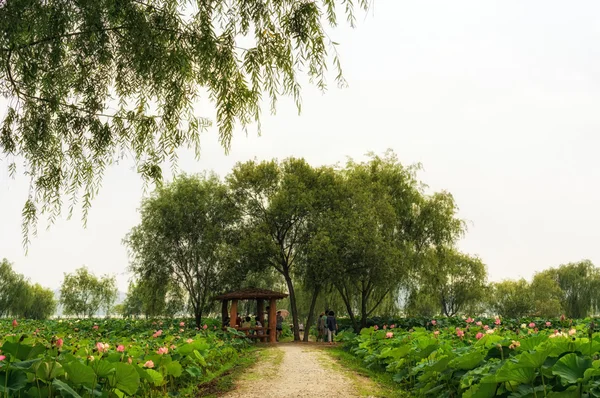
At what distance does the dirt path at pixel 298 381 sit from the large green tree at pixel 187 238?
40.3 ft

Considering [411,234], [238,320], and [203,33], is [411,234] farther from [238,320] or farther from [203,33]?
[203,33]

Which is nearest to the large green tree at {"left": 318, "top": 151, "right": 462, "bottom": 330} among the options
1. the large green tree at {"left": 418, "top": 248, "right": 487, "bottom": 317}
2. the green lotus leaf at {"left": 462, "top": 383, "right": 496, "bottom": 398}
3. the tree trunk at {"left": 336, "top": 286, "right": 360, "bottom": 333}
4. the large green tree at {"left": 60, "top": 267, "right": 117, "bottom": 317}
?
the tree trunk at {"left": 336, "top": 286, "right": 360, "bottom": 333}

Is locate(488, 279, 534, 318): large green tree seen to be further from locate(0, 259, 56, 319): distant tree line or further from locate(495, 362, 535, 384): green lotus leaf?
locate(0, 259, 56, 319): distant tree line

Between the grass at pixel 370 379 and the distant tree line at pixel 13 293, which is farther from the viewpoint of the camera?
the distant tree line at pixel 13 293

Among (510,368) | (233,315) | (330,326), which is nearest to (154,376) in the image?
(510,368)

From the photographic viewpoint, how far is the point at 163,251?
930 inches

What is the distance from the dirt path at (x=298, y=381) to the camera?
7.73m

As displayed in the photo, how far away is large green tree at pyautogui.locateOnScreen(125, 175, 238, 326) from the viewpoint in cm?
2362

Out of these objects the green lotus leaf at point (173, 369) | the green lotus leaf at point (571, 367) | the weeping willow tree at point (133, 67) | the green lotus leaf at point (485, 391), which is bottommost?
the green lotus leaf at point (173, 369)

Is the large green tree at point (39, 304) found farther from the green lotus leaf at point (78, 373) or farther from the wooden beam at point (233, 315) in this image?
the green lotus leaf at point (78, 373)

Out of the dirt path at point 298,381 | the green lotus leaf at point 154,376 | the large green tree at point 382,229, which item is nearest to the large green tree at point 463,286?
the large green tree at point 382,229

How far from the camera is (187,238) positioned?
2416 centimetres

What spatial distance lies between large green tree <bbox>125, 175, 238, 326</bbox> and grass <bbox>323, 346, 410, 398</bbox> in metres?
12.2

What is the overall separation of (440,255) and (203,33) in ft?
78.6
